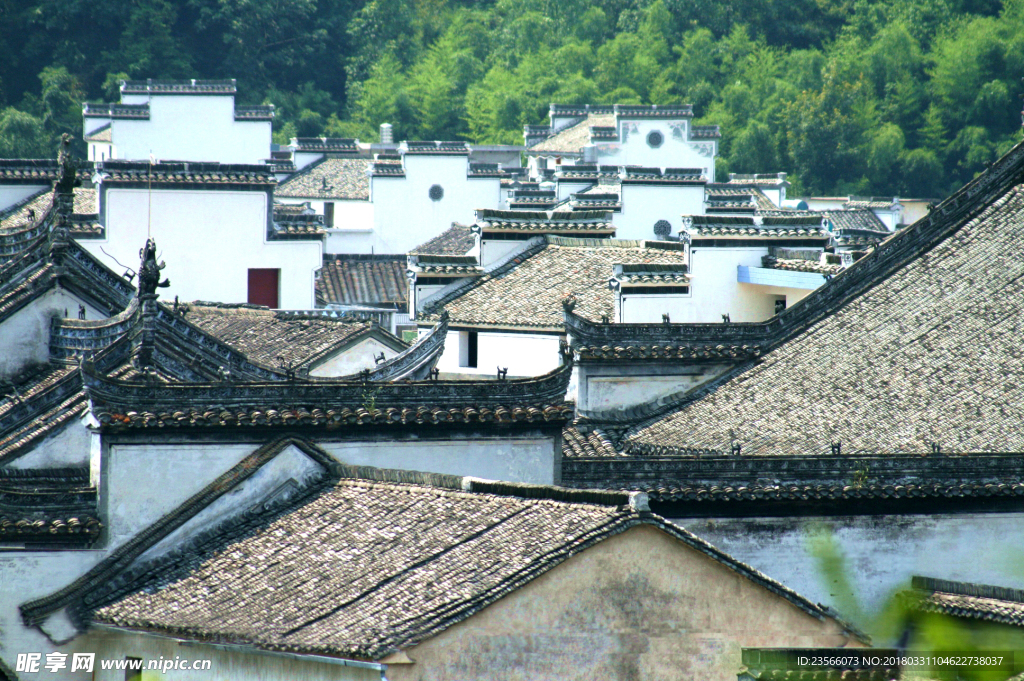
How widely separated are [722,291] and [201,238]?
1472 cm

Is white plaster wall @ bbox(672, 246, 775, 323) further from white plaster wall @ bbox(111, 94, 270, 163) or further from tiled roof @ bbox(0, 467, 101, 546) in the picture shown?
white plaster wall @ bbox(111, 94, 270, 163)

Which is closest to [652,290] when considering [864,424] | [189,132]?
[864,424]

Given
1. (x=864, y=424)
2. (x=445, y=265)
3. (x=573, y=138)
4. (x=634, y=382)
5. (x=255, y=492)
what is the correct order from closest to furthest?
(x=255, y=492) < (x=864, y=424) < (x=634, y=382) < (x=445, y=265) < (x=573, y=138)

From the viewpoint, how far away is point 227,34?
10588cm

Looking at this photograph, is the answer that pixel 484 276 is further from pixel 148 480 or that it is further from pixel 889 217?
pixel 889 217

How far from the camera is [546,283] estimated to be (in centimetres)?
4078

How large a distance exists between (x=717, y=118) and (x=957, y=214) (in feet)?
245

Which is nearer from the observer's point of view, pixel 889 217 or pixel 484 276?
pixel 484 276

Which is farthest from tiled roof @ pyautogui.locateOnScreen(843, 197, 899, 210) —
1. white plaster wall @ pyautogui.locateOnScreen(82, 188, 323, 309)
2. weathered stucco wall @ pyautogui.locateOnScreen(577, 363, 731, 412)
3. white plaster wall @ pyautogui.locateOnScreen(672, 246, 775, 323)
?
weathered stucco wall @ pyautogui.locateOnScreen(577, 363, 731, 412)

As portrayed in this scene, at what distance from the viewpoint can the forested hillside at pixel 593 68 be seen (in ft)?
324

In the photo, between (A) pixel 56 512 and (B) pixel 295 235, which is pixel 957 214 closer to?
(A) pixel 56 512

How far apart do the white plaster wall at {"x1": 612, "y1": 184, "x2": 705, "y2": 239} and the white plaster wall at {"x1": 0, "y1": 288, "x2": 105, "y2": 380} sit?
28793 millimetres

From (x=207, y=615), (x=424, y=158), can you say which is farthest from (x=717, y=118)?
(x=207, y=615)

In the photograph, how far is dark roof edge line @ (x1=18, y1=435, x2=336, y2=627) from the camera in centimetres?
1866
